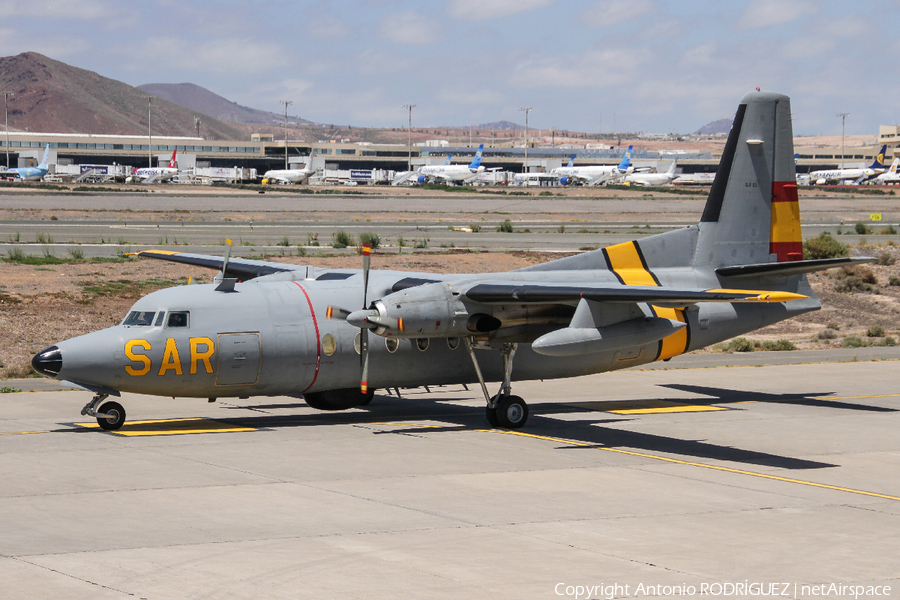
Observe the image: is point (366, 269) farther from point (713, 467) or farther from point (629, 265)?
point (713, 467)

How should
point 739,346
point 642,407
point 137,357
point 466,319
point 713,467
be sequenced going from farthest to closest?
point 739,346
point 642,407
point 466,319
point 137,357
point 713,467

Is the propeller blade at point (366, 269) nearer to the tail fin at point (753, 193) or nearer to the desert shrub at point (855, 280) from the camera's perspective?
the tail fin at point (753, 193)

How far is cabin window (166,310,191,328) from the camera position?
19.7 metres

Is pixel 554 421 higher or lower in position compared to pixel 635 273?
lower

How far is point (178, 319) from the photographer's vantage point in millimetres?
19719

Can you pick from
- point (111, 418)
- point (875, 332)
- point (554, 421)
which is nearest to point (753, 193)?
point (554, 421)

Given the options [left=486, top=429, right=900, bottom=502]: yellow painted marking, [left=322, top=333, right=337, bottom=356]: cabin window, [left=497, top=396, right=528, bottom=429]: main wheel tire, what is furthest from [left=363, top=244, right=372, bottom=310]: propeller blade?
[left=486, top=429, right=900, bottom=502]: yellow painted marking

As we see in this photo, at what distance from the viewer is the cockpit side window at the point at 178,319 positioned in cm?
1966

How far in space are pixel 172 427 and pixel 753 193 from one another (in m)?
15.4

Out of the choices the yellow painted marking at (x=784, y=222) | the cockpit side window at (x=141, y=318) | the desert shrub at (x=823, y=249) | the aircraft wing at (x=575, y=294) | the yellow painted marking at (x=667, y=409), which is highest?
the yellow painted marking at (x=784, y=222)

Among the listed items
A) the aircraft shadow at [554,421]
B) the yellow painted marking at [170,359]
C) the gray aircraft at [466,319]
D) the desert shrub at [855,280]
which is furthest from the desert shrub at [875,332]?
the yellow painted marking at [170,359]

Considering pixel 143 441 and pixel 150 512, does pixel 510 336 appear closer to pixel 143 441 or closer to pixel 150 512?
pixel 143 441

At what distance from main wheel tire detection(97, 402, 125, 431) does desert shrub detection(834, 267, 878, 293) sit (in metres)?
40.9

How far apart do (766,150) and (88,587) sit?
Result: 2038 cm
